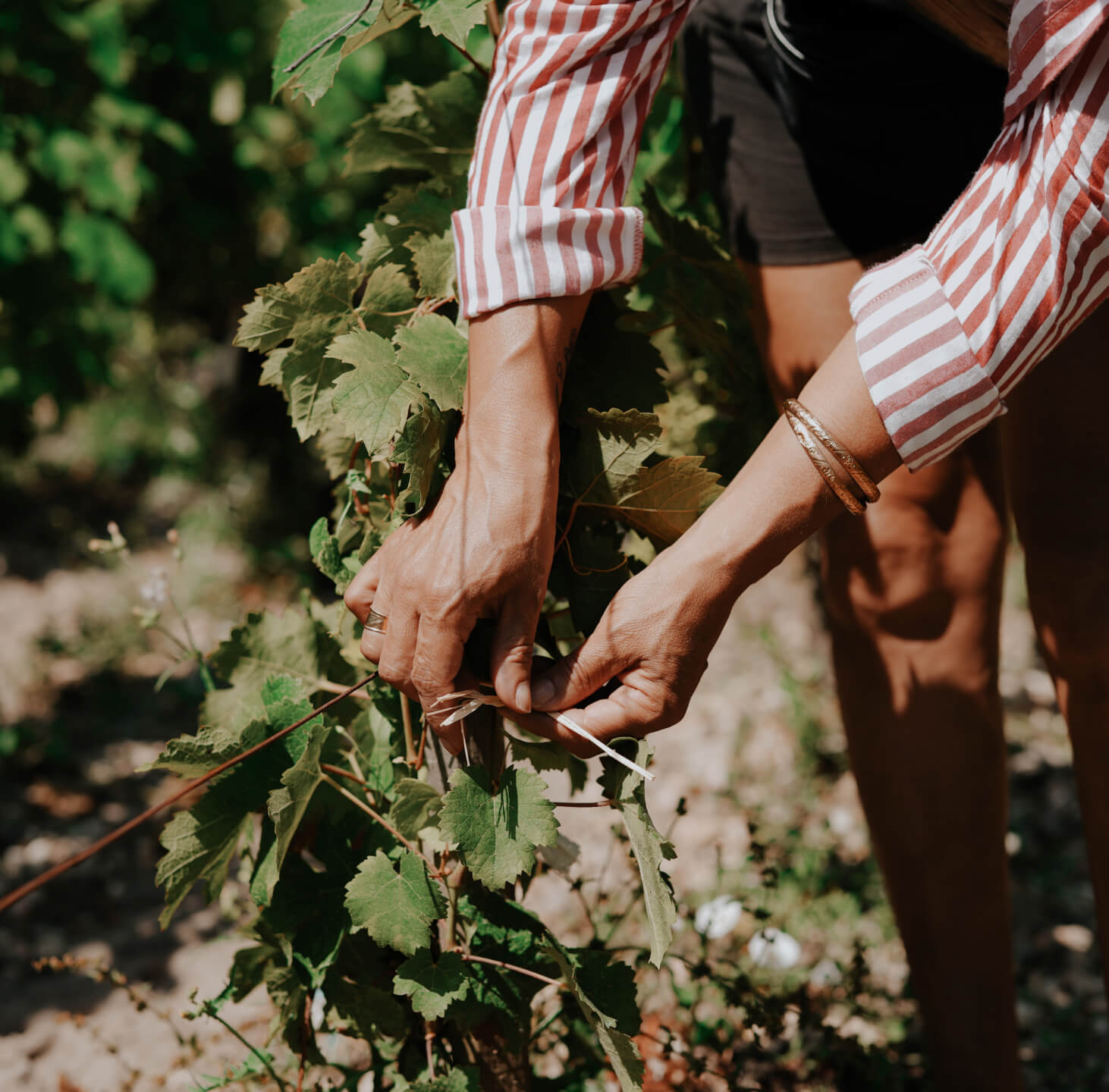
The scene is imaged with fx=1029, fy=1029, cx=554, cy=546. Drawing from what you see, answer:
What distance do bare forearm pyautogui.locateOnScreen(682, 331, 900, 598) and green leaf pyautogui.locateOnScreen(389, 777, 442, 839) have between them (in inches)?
14.1

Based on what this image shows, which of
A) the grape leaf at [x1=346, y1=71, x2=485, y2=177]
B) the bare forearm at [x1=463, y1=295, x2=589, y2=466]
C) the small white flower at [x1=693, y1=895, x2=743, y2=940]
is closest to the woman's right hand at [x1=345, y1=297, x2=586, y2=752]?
the bare forearm at [x1=463, y1=295, x2=589, y2=466]

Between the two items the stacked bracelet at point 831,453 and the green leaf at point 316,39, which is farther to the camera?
the green leaf at point 316,39

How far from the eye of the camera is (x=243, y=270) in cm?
345

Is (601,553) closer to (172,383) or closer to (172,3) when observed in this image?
(172,3)

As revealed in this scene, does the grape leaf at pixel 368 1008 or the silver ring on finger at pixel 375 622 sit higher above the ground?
the silver ring on finger at pixel 375 622

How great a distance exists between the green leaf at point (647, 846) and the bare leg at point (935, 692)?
1.67 ft

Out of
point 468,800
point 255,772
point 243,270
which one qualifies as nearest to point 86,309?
point 243,270

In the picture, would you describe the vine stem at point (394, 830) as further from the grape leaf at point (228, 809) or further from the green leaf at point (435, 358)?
the green leaf at point (435, 358)

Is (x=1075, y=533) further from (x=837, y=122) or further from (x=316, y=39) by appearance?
(x=316, y=39)

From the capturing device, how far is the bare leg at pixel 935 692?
1.31 meters

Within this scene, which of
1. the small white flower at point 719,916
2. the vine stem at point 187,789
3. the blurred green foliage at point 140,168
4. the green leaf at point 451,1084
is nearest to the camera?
the vine stem at point 187,789

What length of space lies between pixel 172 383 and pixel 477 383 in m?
3.91

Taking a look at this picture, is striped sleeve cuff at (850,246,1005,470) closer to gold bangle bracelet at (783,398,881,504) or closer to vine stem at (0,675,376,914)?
gold bangle bracelet at (783,398,881,504)

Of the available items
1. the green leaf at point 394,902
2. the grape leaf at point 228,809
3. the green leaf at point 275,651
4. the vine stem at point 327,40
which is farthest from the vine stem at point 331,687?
the vine stem at point 327,40
